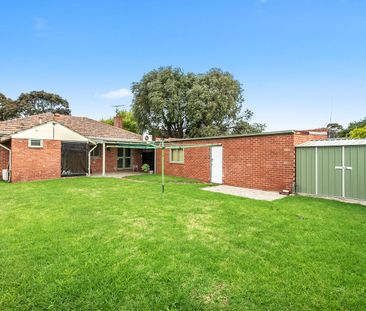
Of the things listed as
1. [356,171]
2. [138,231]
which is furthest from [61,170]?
[356,171]

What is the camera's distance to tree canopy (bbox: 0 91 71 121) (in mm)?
35875

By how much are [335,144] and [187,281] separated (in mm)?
7532

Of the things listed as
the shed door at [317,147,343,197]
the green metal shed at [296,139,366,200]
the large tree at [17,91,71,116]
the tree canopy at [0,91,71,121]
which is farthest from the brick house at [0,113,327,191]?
the large tree at [17,91,71,116]

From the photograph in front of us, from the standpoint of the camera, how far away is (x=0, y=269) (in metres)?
3.25

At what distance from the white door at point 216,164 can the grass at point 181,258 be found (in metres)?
6.09

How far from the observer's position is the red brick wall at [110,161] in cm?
1773

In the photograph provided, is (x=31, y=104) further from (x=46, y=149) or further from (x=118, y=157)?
(x=46, y=149)

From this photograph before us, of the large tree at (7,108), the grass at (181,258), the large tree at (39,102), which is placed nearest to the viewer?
the grass at (181,258)

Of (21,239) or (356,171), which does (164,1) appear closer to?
(356,171)

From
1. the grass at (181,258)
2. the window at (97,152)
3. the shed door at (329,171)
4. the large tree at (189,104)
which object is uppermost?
the large tree at (189,104)

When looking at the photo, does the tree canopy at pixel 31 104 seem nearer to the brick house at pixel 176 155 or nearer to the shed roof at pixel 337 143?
the brick house at pixel 176 155

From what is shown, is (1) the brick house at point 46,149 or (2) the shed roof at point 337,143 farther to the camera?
(1) the brick house at point 46,149

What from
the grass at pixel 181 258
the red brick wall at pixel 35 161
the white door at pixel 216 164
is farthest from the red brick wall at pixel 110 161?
the grass at pixel 181 258

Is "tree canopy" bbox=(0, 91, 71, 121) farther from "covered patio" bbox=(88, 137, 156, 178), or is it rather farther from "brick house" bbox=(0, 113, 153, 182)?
"covered patio" bbox=(88, 137, 156, 178)
